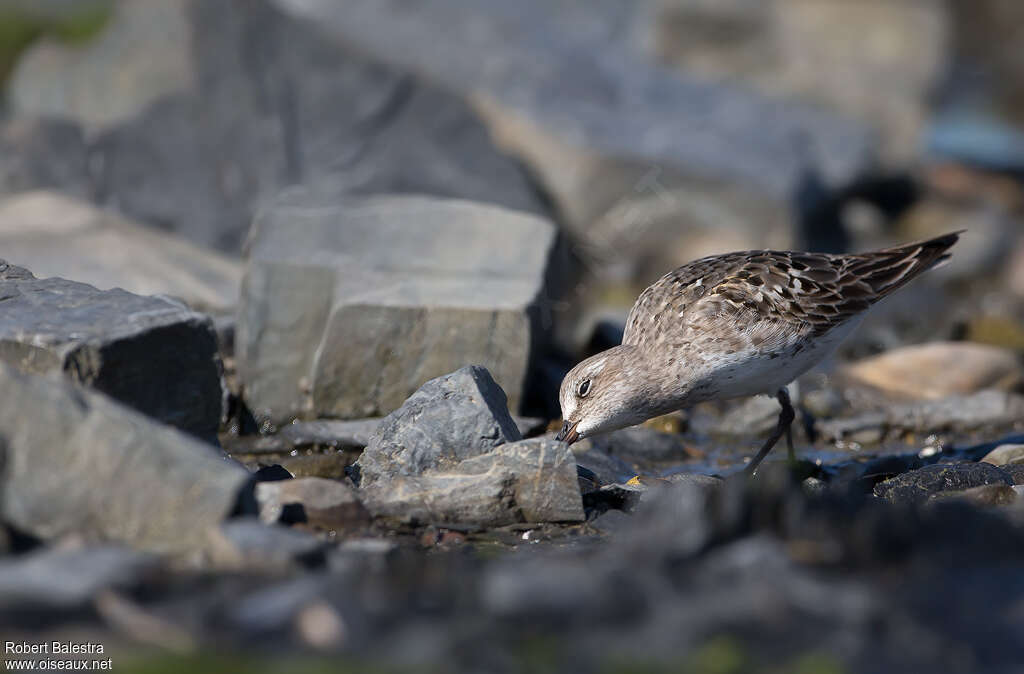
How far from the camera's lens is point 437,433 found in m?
7.32

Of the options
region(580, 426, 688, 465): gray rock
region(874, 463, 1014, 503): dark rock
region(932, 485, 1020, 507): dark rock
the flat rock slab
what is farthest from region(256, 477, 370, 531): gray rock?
region(932, 485, 1020, 507): dark rock

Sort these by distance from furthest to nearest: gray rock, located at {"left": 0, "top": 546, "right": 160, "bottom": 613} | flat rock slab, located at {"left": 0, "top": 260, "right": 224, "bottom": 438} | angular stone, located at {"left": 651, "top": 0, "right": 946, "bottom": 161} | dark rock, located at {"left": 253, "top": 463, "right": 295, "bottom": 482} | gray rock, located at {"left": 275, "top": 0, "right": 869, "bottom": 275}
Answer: angular stone, located at {"left": 651, "top": 0, "right": 946, "bottom": 161}, gray rock, located at {"left": 275, "top": 0, "right": 869, "bottom": 275}, dark rock, located at {"left": 253, "top": 463, "right": 295, "bottom": 482}, flat rock slab, located at {"left": 0, "top": 260, "right": 224, "bottom": 438}, gray rock, located at {"left": 0, "top": 546, "right": 160, "bottom": 613}

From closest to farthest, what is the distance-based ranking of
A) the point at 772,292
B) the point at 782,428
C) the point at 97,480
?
the point at 97,480 < the point at 772,292 < the point at 782,428

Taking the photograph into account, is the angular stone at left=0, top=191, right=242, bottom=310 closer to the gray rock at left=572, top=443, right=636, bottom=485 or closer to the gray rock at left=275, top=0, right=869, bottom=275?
the gray rock at left=572, top=443, right=636, bottom=485

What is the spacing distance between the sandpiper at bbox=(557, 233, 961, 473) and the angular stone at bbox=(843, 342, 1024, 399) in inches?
95.3

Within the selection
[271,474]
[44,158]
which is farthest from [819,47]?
[271,474]

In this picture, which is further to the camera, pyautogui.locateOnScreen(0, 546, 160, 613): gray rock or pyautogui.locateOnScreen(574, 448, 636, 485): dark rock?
pyautogui.locateOnScreen(574, 448, 636, 485): dark rock

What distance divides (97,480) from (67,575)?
700 millimetres

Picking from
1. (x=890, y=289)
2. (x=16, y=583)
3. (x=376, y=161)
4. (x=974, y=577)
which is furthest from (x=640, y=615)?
(x=376, y=161)

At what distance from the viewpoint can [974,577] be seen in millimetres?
5270

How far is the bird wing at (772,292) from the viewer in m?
7.90

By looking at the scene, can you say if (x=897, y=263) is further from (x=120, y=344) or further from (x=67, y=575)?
(x=67, y=575)

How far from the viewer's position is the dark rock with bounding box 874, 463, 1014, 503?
7215 mm

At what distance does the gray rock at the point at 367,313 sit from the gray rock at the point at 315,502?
104 inches
